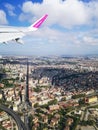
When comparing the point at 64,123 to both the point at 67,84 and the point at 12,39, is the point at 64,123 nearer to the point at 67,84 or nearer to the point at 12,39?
the point at 12,39

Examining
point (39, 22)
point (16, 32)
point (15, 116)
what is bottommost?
point (15, 116)

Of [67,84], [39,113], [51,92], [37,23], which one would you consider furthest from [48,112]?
[67,84]

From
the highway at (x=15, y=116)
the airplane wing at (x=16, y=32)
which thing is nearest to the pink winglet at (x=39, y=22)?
the airplane wing at (x=16, y=32)

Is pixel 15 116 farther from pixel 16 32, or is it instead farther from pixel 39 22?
pixel 16 32

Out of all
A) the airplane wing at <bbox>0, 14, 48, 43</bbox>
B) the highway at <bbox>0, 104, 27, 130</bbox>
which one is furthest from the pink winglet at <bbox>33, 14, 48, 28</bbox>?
the highway at <bbox>0, 104, 27, 130</bbox>

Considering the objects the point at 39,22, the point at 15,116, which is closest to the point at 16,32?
the point at 39,22

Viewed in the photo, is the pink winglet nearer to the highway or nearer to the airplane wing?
the airplane wing

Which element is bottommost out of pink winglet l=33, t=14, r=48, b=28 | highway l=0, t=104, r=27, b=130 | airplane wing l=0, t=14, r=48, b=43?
highway l=0, t=104, r=27, b=130

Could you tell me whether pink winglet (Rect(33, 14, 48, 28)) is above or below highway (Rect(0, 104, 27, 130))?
above
